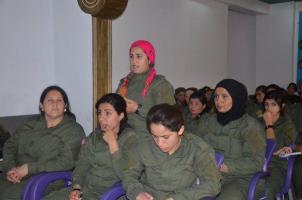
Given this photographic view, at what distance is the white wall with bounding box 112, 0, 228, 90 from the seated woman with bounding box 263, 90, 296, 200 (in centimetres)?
180

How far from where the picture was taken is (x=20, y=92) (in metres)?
4.11

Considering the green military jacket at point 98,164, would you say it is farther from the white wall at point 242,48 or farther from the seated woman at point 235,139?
the white wall at point 242,48

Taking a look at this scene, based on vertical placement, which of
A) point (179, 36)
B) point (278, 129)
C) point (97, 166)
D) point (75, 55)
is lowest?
point (97, 166)

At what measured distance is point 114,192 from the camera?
92.2 inches

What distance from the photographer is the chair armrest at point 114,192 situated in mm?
2295

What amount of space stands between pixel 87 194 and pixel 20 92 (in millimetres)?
2014

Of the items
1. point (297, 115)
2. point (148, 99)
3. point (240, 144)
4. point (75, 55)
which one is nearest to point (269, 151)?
point (240, 144)

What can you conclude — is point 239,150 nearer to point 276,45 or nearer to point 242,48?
point 242,48

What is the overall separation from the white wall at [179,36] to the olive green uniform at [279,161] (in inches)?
75.8

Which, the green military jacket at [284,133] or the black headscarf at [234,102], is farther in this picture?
the green military jacket at [284,133]

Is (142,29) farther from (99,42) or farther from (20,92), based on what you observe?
(20,92)

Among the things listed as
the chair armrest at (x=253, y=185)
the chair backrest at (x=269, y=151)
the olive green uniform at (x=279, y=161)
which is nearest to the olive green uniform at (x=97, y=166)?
the chair armrest at (x=253, y=185)

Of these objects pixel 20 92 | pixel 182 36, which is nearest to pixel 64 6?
pixel 20 92

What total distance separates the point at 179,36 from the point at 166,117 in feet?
12.8
